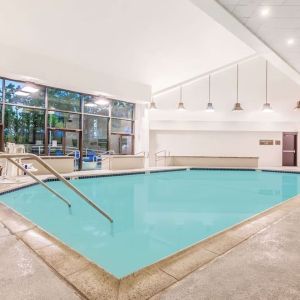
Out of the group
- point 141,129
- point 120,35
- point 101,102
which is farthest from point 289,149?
point 120,35

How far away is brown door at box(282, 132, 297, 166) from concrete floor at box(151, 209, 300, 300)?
11.8 metres

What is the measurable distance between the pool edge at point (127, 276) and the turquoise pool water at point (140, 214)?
24.7 inches

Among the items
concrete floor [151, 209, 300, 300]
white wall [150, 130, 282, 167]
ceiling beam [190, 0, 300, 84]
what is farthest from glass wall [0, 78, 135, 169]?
concrete floor [151, 209, 300, 300]

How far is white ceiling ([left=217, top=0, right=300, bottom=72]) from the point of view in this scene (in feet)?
14.1

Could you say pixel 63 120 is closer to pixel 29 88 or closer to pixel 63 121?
pixel 63 121

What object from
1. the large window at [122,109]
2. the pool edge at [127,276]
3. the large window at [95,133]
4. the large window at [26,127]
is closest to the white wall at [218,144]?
the large window at [122,109]

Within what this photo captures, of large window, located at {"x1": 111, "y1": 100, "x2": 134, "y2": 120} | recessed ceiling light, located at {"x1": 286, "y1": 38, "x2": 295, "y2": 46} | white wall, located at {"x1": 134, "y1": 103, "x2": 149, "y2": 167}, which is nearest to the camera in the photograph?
recessed ceiling light, located at {"x1": 286, "y1": 38, "x2": 295, "y2": 46}

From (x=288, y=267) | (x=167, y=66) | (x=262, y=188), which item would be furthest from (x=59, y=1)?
(x=262, y=188)

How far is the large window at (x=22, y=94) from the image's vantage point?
25.8ft

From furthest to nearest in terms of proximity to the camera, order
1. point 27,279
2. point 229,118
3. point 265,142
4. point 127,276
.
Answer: point 265,142, point 229,118, point 127,276, point 27,279

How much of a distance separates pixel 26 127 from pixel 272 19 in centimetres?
759

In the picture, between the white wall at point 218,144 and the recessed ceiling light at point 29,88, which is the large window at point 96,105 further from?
the white wall at point 218,144

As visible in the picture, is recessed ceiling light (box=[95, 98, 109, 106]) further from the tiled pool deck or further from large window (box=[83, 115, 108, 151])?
the tiled pool deck

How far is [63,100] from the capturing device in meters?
9.20
